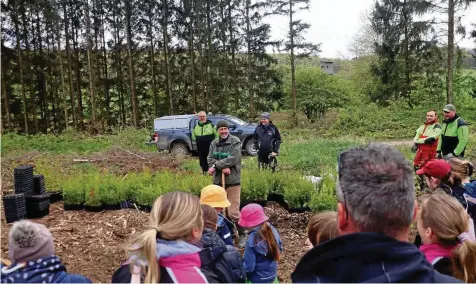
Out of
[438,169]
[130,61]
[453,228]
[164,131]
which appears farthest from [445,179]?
[130,61]

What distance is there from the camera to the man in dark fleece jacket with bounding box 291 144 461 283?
3.81 feet

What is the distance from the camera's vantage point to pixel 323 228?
2414mm

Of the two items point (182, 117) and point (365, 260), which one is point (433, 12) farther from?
point (365, 260)

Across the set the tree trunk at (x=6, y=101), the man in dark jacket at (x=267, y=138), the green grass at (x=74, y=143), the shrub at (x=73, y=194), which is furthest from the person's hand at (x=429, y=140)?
the tree trunk at (x=6, y=101)

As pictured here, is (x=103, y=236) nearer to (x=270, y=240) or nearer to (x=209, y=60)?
(x=270, y=240)

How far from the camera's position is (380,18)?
28719 mm

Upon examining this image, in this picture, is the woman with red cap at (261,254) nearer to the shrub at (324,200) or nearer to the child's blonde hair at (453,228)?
the child's blonde hair at (453,228)

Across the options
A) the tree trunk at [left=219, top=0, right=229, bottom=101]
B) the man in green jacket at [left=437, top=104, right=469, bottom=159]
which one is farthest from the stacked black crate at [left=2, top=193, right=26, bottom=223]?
the tree trunk at [left=219, top=0, right=229, bottom=101]

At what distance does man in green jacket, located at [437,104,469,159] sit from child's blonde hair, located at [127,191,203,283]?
246 inches

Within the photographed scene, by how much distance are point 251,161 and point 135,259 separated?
35.0ft

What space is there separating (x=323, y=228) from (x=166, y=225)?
1.01m

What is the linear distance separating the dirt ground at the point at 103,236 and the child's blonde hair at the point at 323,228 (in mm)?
2094

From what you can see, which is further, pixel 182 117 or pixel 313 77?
pixel 313 77

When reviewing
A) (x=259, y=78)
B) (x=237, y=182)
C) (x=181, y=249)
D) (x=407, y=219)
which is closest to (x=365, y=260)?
(x=407, y=219)
